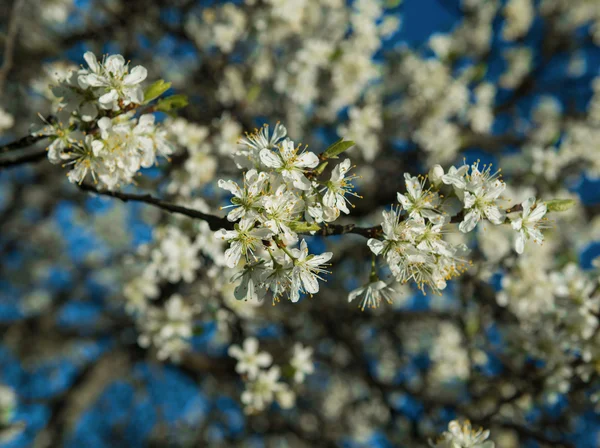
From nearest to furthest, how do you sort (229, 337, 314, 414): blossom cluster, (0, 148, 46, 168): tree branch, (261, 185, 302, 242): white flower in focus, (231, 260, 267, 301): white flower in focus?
(261, 185, 302, 242): white flower in focus → (231, 260, 267, 301): white flower in focus → (0, 148, 46, 168): tree branch → (229, 337, 314, 414): blossom cluster

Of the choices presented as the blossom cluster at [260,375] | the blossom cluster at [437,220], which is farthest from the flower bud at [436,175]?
the blossom cluster at [260,375]

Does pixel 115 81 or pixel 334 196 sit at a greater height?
pixel 115 81

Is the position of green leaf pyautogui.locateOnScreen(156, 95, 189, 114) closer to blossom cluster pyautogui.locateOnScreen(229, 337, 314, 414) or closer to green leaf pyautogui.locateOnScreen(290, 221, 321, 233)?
green leaf pyautogui.locateOnScreen(290, 221, 321, 233)

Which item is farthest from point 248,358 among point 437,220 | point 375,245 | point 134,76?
A: point 134,76

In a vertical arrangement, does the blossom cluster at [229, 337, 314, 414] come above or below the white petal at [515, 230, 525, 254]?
below

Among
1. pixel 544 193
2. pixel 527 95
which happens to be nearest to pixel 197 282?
pixel 544 193

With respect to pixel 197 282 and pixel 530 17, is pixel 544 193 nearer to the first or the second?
pixel 197 282

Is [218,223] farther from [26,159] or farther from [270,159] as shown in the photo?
[26,159]

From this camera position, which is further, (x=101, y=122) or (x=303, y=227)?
(x=101, y=122)

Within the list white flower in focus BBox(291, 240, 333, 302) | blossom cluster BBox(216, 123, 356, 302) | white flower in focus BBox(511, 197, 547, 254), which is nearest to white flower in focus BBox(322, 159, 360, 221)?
blossom cluster BBox(216, 123, 356, 302)
